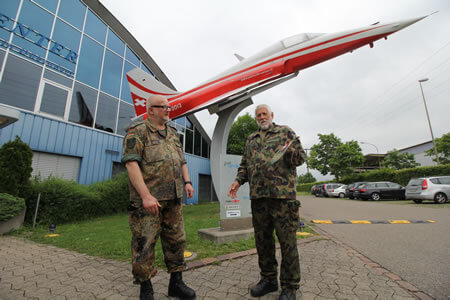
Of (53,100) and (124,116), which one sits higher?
(124,116)

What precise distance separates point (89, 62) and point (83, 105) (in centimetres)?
260

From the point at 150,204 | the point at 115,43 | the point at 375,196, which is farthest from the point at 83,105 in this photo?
the point at 375,196

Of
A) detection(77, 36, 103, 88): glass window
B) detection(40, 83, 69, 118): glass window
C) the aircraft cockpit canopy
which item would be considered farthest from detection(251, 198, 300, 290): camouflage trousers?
detection(77, 36, 103, 88): glass window

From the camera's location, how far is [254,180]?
2.14m

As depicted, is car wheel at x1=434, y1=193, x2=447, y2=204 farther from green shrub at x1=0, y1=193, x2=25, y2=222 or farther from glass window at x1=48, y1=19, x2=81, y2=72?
glass window at x1=48, y1=19, x2=81, y2=72

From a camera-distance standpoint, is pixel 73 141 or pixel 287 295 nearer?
pixel 287 295

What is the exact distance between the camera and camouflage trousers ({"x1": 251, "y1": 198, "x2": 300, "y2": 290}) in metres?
1.88

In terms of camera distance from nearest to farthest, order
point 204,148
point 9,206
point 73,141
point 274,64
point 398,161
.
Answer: point 9,206 → point 274,64 → point 73,141 → point 204,148 → point 398,161

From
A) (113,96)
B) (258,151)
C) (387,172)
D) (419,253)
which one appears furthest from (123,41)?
(387,172)

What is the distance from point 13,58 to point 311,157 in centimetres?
3441

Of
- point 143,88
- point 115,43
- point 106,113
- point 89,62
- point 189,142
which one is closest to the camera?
point 143,88

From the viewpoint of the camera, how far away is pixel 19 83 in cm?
802

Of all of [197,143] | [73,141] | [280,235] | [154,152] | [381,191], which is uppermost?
[197,143]

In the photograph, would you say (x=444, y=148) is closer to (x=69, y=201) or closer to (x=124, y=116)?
(x=124, y=116)
